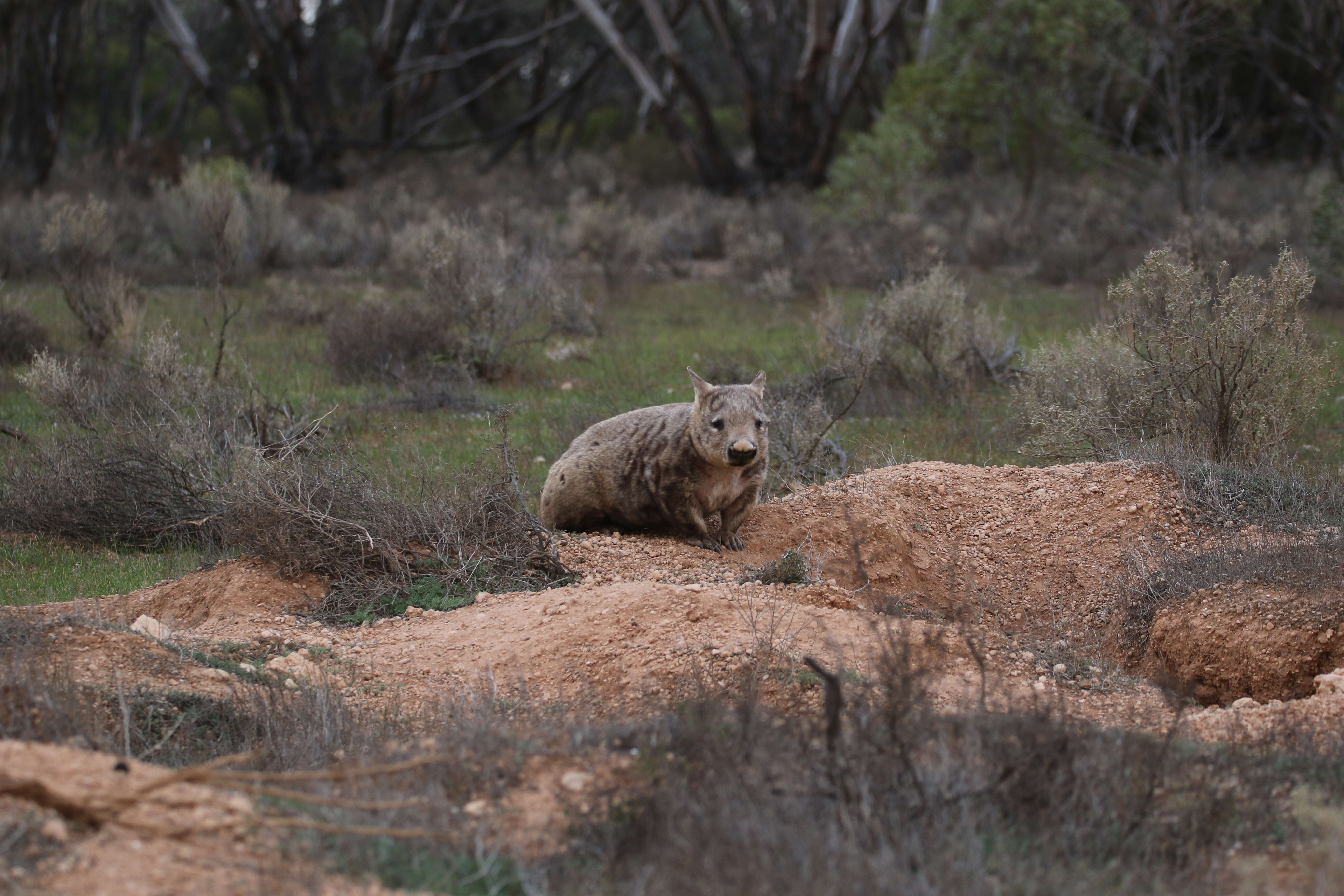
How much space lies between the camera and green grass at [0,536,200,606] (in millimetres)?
7738

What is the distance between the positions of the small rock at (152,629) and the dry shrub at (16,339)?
27.1ft

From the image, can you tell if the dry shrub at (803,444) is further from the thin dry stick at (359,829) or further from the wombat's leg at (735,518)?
the thin dry stick at (359,829)

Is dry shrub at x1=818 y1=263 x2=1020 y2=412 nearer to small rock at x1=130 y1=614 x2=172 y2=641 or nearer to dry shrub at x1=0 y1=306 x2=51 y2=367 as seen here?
small rock at x1=130 y1=614 x2=172 y2=641

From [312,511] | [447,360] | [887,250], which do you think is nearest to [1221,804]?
[312,511]

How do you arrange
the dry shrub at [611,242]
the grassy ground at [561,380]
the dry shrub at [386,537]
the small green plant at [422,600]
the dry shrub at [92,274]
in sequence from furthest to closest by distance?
the dry shrub at [611,242], the dry shrub at [92,274], the grassy ground at [561,380], the dry shrub at [386,537], the small green plant at [422,600]

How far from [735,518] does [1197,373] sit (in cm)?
392

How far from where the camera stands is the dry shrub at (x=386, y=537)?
7.29 meters

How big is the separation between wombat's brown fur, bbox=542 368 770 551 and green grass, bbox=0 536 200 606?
8.63ft

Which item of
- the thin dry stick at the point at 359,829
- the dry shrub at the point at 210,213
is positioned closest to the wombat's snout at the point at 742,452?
the thin dry stick at the point at 359,829

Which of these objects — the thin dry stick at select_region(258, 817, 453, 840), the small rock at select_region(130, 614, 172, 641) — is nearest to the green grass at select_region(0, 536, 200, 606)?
the small rock at select_region(130, 614, 172, 641)

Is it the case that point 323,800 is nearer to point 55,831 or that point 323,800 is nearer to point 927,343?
point 55,831

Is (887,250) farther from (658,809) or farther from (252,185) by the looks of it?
(658,809)

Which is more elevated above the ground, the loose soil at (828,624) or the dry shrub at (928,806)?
the dry shrub at (928,806)

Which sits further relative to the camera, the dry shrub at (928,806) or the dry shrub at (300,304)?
the dry shrub at (300,304)
